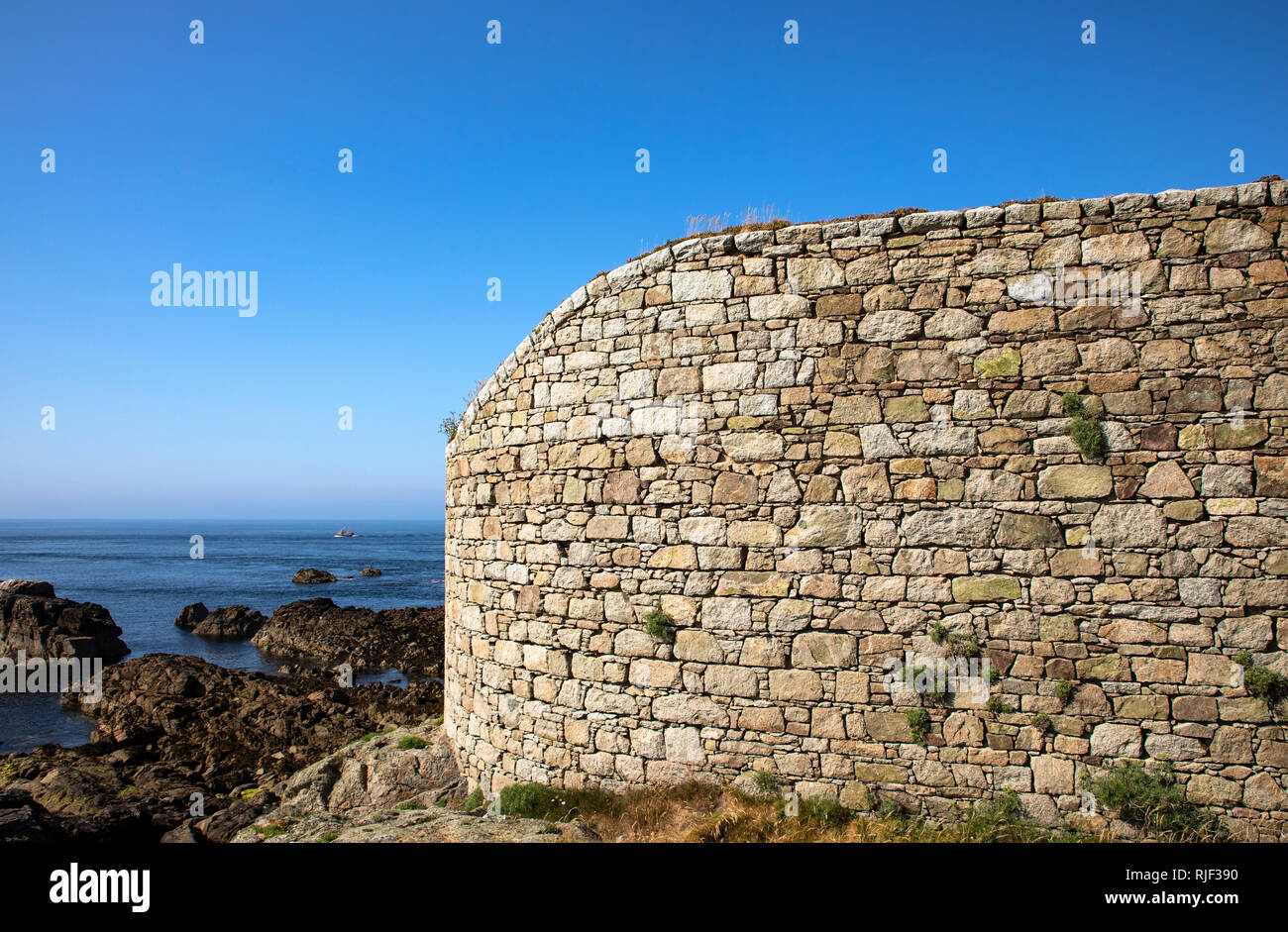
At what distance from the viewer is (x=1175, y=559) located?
5.62 meters

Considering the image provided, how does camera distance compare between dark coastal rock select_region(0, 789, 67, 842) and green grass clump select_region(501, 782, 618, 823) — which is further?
dark coastal rock select_region(0, 789, 67, 842)

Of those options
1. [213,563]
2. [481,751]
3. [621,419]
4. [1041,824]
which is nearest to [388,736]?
[481,751]

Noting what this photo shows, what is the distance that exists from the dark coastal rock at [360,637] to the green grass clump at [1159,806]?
17332 millimetres

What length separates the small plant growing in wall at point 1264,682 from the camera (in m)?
5.37

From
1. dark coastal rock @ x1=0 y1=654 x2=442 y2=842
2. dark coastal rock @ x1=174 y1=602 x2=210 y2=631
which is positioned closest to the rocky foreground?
dark coastal rock @ x1=174 y1=602 x2=210 y2=631

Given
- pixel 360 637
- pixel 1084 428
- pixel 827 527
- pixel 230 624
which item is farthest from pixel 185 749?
pixel 230 624

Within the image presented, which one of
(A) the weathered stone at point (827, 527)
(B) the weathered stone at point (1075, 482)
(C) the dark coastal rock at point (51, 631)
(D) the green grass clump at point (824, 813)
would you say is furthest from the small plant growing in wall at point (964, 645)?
(C) the dark coastal rock at point (51, 631)

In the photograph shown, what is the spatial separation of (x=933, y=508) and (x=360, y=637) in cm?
2258

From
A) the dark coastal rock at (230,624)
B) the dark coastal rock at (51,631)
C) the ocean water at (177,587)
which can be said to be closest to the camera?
the ocean water at (177,587)

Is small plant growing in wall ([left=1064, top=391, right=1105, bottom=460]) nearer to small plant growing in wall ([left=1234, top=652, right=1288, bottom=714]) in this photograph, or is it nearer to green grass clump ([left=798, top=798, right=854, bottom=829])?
small plant growing in wall ([left=1234, top=652, right=1288, bottom=714])

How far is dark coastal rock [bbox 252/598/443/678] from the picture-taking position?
2139cm

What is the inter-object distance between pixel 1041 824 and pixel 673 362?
5119 millimetres

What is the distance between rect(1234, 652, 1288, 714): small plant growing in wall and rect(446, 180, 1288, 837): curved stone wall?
0.10 meters

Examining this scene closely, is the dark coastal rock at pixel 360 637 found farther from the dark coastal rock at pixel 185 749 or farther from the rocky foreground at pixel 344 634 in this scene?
the dark coastal rock at pixel 185 749
